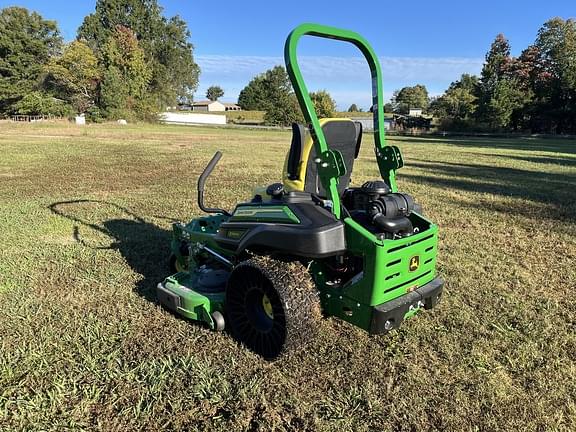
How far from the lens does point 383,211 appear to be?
10.3 feet

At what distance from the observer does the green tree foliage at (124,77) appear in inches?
2146

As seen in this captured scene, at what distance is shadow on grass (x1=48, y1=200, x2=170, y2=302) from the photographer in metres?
4.94

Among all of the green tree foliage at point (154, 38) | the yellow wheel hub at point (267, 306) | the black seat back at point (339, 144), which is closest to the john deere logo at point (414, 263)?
the black seat back at point (339, 144)

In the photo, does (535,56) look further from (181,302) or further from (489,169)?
(181,302)

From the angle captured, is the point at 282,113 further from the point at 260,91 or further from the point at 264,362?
the point at 264,362

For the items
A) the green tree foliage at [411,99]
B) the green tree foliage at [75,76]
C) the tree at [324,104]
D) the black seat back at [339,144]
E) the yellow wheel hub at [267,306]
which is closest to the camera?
the yellow wheel hub at [267,306]

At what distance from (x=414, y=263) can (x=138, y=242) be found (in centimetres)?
414

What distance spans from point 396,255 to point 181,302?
5.94ft

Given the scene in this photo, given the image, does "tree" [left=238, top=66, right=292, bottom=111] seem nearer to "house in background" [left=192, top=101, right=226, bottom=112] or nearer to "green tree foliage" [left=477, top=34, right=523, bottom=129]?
"house in background" [left=192, top=101, right=226, bottom=112]

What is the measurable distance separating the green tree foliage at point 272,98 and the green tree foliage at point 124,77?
1703 cm

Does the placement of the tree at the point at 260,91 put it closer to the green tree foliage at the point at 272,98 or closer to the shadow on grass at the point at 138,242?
the green tree foliage at the point at 272,98

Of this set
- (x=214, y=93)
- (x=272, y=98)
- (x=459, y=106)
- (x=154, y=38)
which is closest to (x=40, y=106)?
(x=154, y=38)

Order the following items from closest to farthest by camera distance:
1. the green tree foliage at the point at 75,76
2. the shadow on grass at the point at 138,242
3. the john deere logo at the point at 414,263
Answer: the john deere logo at the point at 414,263, the shadow on grass at the point at 138,242, the green tree foliage at the point at 75,76

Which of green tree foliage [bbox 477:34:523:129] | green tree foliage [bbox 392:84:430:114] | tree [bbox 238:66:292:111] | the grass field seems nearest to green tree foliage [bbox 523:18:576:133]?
green tree foliage [bbox 477:34:523:129]
